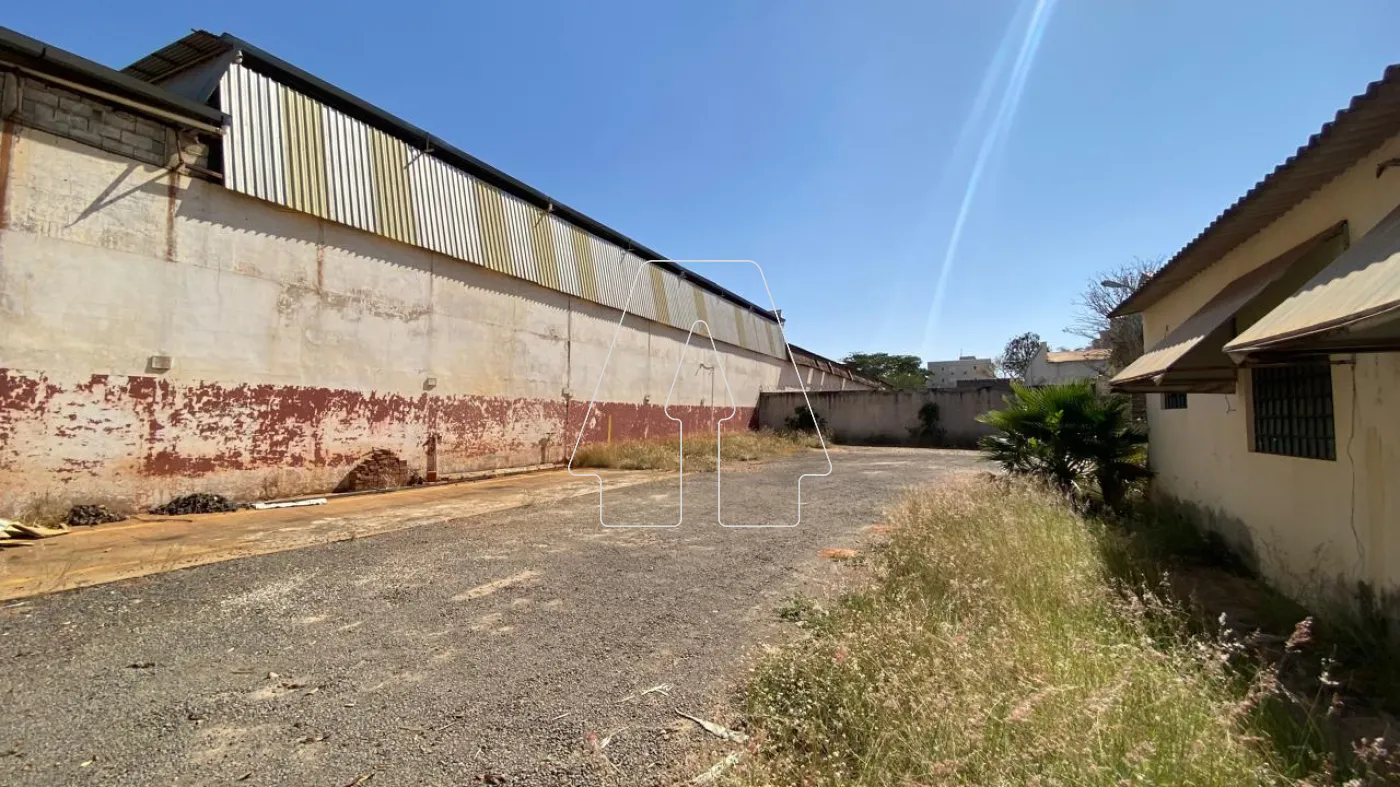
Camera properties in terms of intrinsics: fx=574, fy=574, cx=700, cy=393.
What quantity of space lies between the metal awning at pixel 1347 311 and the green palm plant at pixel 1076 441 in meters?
5.22

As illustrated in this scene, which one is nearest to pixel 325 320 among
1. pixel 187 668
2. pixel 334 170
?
pixel 334 170

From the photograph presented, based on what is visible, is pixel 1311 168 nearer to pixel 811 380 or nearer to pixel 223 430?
pixel 223 430

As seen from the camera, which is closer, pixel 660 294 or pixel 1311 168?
pixel 1311 168

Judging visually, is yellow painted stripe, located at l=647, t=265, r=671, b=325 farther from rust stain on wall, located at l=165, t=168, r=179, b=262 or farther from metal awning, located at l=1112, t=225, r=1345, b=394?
metal awning, located at l=1112, t=225, r=1345, b=394

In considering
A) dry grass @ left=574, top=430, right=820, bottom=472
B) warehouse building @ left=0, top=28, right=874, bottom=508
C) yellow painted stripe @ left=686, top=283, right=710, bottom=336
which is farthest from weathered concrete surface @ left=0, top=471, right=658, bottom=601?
yellow painted stripe @ left=686, top=283, right=710, bottom=336

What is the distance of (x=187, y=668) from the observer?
3023 mm

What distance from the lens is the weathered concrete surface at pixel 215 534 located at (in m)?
4.85

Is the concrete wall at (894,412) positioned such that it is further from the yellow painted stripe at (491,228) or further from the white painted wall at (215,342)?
the yellow painted stripe at (491,228)

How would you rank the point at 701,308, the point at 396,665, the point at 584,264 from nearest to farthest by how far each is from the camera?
the point at 396,665 → the point at 584,264 → the point at 701,308

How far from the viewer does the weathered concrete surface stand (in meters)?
4.85

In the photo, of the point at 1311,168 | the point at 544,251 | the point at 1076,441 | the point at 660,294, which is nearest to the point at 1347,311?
the point at 1311,168

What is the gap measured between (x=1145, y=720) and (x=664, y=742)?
1.83 metres

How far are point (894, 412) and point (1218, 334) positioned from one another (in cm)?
2102

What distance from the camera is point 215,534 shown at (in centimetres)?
660
